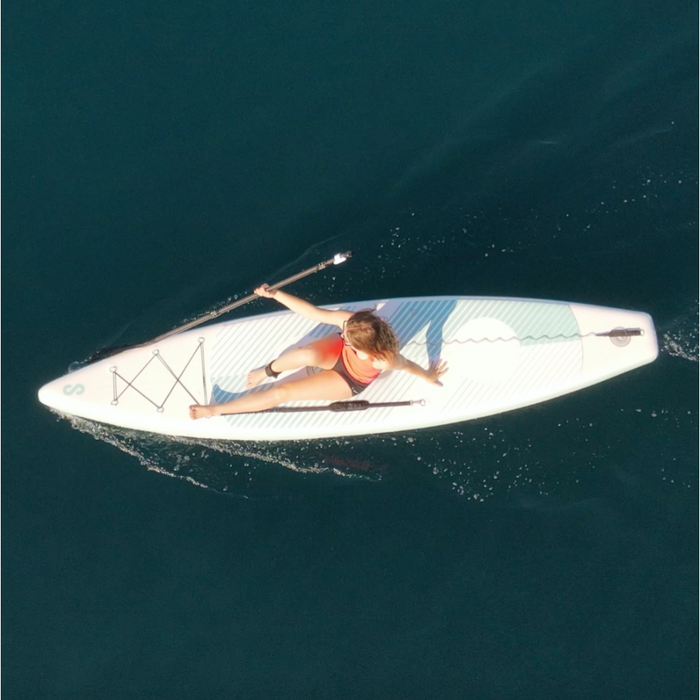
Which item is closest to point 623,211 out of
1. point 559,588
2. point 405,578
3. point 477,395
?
point 477,395

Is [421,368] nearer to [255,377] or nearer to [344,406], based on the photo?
[344,406]

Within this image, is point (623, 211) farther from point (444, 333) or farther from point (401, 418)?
point (401, 418)

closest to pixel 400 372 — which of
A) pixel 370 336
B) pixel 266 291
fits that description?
pixel 370 336

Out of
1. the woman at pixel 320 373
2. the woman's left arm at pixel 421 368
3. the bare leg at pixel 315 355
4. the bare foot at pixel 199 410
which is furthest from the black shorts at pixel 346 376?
the bare foot at pixel 199 410

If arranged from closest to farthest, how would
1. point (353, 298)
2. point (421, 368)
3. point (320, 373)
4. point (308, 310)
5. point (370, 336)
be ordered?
point (370, 336) → point (308, 310) → point (320, 373) → point (421, 368) → point (353, 298)

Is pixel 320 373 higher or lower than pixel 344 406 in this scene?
higher

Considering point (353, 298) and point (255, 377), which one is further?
point (353, 298)
